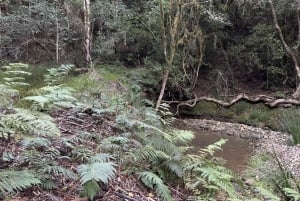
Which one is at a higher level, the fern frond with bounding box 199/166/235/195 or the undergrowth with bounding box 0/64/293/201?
the undergrowth with bounding box 0/64/293/201

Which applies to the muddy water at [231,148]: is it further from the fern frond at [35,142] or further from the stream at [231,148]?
the fern frond at [35,142]

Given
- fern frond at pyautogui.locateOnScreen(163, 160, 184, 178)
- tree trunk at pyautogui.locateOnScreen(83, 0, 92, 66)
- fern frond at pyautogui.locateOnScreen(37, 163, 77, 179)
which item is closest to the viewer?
fern frond at pyautogui.locateOnScreen(37, 163, 77, 179)

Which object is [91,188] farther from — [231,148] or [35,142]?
[231,148]

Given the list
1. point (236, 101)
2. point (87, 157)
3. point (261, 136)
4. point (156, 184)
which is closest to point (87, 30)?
point (236, 101)

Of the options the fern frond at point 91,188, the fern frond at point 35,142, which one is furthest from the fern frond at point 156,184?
the fern frond at point 35,142

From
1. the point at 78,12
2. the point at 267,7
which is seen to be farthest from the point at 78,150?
the point at 267,7

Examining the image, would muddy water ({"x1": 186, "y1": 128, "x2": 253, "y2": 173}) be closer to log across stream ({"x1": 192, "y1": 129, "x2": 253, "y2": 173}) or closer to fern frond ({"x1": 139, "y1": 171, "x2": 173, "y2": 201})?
log across stream ({"x1": 192, "y1": 129, "x2": 253, "y2": 173})

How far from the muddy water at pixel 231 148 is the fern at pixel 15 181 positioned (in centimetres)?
547

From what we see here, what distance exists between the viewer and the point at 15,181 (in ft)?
9.18

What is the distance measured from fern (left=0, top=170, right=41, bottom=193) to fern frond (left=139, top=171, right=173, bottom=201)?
1.00 meters

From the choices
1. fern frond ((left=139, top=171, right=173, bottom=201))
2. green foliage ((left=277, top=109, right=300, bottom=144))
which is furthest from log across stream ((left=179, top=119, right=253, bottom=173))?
fern frond ((left=139, top=171, right=173, bottom=201))

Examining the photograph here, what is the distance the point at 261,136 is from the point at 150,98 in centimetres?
409

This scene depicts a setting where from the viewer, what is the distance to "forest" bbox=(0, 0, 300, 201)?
11.1 feet

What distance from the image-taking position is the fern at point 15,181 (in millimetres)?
2738
